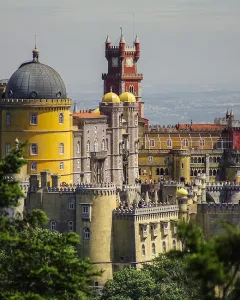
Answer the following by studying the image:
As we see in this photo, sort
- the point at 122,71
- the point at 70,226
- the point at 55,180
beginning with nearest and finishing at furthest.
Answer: the point at 70,226 → the point at 55,180 → the point at 122,71

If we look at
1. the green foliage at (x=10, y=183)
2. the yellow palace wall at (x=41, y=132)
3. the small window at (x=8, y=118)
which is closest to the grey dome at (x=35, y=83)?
the yellow palace wall at (x=41, y=132)

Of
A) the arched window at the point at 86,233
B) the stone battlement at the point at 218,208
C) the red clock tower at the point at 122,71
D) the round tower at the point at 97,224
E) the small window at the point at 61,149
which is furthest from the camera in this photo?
the red clock tower at the point at 122,71

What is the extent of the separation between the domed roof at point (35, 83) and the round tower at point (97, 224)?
16827 millimetres

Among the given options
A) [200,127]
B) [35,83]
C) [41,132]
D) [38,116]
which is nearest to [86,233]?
[41,132]

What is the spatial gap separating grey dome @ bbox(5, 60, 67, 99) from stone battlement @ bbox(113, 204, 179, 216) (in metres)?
16.5

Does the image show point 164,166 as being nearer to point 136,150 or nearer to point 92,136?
point 136,150

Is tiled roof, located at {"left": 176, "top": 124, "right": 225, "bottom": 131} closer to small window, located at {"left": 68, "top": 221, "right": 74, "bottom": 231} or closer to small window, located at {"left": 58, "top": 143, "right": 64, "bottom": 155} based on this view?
small window, located at {"left": 58, "top": 143, "right": 64, "bottom": 155}

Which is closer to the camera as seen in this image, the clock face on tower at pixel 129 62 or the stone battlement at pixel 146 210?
the stone battlement at pixel 146 210

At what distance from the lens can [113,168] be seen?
155 meters

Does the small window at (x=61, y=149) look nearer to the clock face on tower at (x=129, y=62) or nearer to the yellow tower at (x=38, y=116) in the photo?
the yellow tower at (x=38, y=116)

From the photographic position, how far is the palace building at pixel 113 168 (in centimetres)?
12875

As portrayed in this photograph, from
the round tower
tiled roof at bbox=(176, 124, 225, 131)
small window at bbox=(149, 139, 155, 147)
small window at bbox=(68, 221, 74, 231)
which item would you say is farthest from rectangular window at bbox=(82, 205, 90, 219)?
tiled roof at bbox=(176, 124, 225, 131)

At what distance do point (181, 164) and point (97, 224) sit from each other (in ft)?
135

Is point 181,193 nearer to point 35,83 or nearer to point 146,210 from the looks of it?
point 146,210
